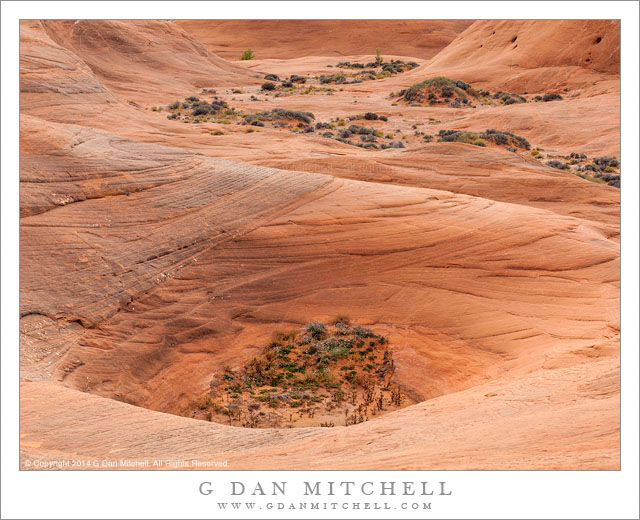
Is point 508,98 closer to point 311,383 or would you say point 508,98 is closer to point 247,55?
point 247,55

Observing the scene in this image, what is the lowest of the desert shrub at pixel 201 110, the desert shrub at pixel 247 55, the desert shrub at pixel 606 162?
the desert shrub at pixel 606 162

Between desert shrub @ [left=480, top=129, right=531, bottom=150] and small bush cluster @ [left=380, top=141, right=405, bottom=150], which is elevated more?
desert shrub @ [left=480, top=129, right=531, bottom=150]

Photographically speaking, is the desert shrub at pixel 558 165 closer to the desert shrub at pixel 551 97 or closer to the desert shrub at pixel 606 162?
the desert shrub at pixel 606 162

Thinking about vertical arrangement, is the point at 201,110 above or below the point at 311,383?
above

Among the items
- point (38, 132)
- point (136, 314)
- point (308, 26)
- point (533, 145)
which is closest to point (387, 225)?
point (136, 314)

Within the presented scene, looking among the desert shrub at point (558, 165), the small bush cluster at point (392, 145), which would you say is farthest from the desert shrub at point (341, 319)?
the desert shrub at point (558, 165)

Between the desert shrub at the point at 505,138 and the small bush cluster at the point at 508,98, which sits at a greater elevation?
the small bush cluster at the point at 508,98

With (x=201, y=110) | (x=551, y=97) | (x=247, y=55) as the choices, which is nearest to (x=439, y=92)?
(x=551, y=97)

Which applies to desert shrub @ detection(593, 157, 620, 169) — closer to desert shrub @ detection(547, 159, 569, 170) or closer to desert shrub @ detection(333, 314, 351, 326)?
desert shrub @ detection(547, 159, 569, 170)

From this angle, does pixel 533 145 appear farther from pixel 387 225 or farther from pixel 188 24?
pixel 188 24

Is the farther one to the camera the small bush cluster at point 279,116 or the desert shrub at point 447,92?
the desert shrub at point 447,92

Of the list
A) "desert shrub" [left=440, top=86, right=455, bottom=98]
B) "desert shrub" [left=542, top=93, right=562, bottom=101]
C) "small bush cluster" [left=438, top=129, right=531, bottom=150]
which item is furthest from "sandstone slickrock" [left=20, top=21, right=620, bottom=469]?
"desert shrub" [left=440, top=86, right=455, bottom=98]

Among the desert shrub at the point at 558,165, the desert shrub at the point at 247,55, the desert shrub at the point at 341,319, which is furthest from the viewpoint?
the desert shrub at the point at 247,55
